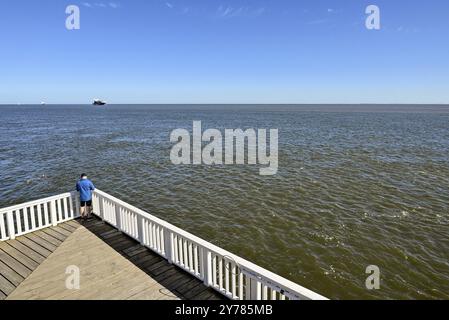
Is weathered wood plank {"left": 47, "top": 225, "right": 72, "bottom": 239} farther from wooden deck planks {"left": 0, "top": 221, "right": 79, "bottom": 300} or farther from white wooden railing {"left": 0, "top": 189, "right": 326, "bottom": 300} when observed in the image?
white wooden railing {"left": 0, "top": 189, "right": 326, "bottom": 300}

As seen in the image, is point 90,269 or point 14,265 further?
point 14,265

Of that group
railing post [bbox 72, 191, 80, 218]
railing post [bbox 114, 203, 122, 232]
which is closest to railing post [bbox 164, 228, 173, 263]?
railing post [bbox 114, 203, 122, 232]

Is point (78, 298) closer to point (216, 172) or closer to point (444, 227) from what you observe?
point (444, 227)

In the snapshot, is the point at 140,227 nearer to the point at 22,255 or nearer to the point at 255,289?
the point at 22,255

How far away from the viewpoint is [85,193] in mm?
9477

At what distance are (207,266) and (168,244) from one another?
1458mm

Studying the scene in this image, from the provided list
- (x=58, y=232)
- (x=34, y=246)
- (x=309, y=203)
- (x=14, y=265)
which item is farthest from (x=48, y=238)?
(x=309, y=203)

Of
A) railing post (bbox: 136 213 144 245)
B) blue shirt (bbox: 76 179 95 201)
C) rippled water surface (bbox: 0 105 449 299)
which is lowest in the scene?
rippled water surface (bbox: 0 105 449 299)

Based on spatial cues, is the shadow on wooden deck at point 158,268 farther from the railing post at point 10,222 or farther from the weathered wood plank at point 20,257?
the railing post at point 10,222

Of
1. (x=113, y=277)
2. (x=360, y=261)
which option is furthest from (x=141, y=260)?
(x=360, y=261)

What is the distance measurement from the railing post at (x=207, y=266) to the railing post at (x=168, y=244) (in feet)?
4.02

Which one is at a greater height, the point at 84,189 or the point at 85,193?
the point at 84,189

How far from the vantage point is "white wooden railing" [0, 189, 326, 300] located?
4.86 metres

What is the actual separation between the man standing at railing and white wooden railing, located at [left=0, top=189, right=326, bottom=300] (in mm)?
222
